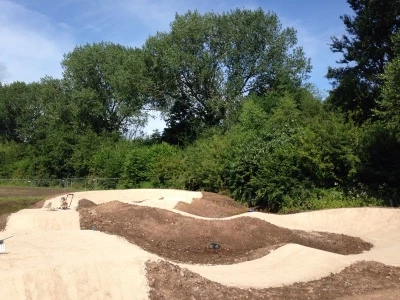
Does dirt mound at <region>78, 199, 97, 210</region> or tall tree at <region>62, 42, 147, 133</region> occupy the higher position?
tall tree at <region>62, 42, 147, 133</region>

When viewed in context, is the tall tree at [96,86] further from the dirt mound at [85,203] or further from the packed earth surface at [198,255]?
the packed earth surface at [198,255]

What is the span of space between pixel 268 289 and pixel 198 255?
5.08m

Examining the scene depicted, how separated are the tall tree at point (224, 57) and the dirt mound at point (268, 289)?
101 feet

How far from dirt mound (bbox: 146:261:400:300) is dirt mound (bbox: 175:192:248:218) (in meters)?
11.6

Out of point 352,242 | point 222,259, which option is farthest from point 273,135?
point 222,259

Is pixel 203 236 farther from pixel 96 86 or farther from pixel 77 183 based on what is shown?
pixel 96 86

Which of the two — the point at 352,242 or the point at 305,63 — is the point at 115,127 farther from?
the point at 352,242

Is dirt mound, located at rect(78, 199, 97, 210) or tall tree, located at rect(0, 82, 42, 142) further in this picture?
tall tree, located at rect(0, 82, 42, 142)

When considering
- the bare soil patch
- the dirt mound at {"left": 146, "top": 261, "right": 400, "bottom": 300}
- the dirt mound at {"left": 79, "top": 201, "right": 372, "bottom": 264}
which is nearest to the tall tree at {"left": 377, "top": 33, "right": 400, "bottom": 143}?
the dirt mound at {"left": 79, "top": 201, "right": 372, "bottom": 264}

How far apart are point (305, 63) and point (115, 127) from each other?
28600 mm

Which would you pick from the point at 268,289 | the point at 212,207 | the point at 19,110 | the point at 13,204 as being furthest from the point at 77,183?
the point at 19,110

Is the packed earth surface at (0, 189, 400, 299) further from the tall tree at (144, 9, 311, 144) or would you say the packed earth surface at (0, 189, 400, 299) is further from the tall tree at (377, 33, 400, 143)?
the tall tree at (144, 9, 311, 144)

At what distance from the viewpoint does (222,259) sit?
15.0 metres

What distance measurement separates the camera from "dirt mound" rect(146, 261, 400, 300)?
10039 millimetres
